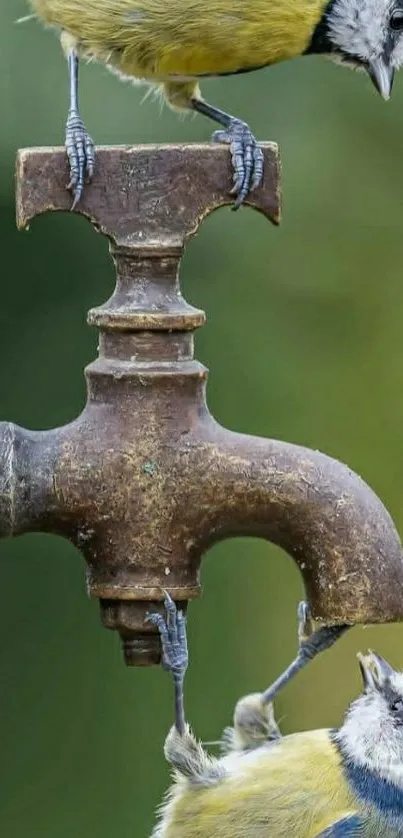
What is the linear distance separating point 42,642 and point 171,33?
160 cm

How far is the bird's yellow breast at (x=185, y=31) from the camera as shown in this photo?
2.75 m

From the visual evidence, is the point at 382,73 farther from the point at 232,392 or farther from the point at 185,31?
the point at 232,392

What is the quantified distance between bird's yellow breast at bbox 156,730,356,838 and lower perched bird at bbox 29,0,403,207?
78 centimetres

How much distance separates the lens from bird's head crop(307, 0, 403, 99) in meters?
2.87

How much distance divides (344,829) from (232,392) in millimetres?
1372

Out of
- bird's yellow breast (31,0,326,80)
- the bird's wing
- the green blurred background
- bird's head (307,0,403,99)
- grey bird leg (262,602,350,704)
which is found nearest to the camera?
grey bird leg (262,602,350,704)

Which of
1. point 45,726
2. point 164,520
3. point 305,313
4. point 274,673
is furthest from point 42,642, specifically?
point 164,520

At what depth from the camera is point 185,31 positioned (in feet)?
9.05

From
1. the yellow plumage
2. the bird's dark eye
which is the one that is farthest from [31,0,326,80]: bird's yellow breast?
the bird's dark eye

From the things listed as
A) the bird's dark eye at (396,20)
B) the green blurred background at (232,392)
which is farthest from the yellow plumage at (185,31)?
the green blurred background at (232,392)

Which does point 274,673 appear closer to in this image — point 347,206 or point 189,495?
point 347,206

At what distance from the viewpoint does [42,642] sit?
13.3ft

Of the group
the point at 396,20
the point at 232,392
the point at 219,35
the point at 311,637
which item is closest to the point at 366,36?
the point at 396,20

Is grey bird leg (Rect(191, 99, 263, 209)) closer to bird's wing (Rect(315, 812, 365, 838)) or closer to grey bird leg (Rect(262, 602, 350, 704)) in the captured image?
grey bird leg (Rect(262, 602, 350, 704))
